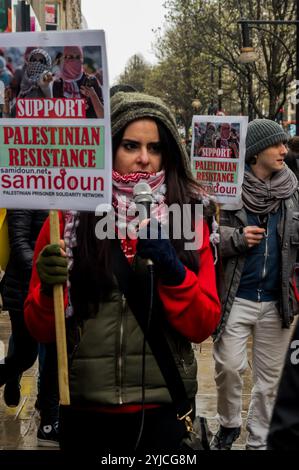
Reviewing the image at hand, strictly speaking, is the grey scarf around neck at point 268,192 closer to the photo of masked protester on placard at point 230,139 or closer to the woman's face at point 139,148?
the photo of masked protester on placard at point 230,139

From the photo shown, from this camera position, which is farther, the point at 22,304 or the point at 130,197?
the point at 22,304

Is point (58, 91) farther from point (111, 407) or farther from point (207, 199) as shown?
point (111, 407)

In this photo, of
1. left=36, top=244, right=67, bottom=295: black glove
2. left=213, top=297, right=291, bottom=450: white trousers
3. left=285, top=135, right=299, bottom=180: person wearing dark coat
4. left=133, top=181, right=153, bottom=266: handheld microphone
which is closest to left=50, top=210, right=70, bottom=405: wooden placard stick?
left=36, top=244, right=67, bottom=295: black glove

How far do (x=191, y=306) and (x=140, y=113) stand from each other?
2.40 feet

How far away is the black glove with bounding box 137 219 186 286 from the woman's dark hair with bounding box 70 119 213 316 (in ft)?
0.51

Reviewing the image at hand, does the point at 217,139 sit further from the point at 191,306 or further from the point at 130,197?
the point at 191,306

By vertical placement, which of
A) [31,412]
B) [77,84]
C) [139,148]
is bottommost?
[31,412]

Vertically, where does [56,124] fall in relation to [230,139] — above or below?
above

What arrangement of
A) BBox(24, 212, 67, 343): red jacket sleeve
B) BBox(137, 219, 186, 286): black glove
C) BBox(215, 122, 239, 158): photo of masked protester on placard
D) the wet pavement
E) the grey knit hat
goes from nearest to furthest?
BBox(137, 219, 186, 286): black glove, BBox(24, 212, 67, 343): red jacket sleeve, the grey knit hat, BBox(215, 122, 239, 158): photo of masked protester on placard, the wet pavement

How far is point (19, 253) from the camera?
5.02m

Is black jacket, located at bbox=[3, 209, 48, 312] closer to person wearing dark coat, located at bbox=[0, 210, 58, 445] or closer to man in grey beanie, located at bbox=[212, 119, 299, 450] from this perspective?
person wearing dark coat, located at bbox=[0, 210, 58, 445]

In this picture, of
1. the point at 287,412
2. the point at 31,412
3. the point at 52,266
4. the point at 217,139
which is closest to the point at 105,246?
the point at 52,266

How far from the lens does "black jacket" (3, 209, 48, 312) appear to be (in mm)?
5020
